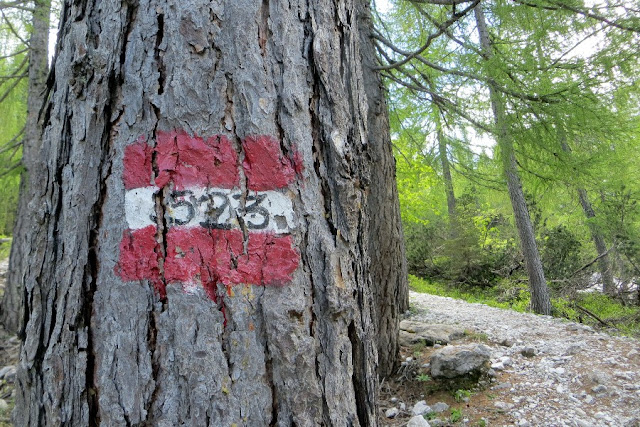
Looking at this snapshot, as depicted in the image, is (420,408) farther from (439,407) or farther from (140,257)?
(140,257)

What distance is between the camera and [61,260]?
0.93 meters

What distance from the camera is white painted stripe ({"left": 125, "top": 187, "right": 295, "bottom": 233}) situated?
35.1 inches


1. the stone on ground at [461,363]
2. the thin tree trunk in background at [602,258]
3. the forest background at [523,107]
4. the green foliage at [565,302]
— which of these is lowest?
the green foliage at [565,302]

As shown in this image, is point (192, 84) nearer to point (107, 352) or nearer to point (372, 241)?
point (107, 352)

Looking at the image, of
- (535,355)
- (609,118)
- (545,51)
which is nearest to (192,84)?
(535,355)

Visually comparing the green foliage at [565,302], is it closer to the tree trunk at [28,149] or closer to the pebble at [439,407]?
the pebble at [439,407]

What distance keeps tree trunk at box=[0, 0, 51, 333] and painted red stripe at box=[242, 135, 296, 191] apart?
5.16 metres

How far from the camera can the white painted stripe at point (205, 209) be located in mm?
891

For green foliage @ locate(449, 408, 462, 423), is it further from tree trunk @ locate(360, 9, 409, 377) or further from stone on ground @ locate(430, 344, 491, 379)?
tree trunk @ locate(360, 9, 409, 377)

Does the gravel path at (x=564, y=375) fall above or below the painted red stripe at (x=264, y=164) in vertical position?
below

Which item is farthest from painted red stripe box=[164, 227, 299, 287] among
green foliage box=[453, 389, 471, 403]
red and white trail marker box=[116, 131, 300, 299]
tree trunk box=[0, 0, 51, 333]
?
tree trunk box=[0, 0, 51, 333]

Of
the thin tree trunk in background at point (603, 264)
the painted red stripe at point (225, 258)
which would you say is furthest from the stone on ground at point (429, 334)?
the thin tree trunk in background at point (603, 264)

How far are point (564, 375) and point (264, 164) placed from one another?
3.27 m

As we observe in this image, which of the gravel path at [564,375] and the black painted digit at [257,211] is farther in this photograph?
the gravel path at [564,375]
